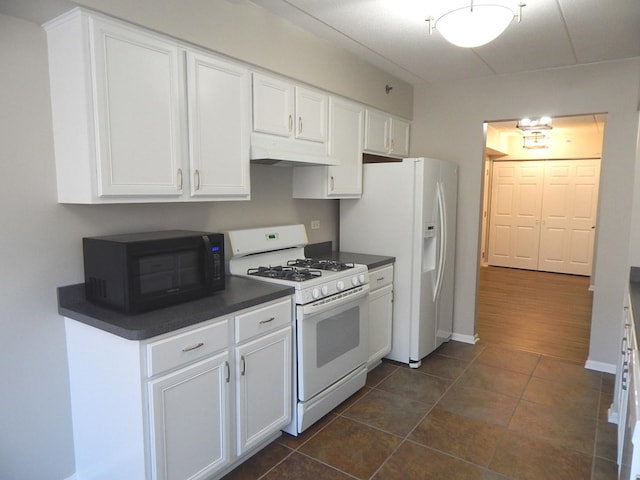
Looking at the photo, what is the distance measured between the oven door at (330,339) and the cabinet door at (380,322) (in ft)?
0.72

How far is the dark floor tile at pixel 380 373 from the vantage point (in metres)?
3.34

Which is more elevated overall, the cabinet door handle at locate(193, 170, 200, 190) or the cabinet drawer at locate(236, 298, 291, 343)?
Result: the cabinet door handle at locate(193, 170, 200, 190)

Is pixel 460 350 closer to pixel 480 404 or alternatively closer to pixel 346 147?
pixel 480 404

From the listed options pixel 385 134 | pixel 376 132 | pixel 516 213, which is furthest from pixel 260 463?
pixel 516 213

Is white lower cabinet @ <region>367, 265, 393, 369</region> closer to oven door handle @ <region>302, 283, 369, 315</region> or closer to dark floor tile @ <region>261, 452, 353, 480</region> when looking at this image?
oven door handle @ <region>302, 283, 369, 315</region>

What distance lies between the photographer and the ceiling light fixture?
75.6 inches

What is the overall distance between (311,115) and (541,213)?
647 cm

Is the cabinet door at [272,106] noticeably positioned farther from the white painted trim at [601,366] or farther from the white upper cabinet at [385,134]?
the white painted trim at [601,366]

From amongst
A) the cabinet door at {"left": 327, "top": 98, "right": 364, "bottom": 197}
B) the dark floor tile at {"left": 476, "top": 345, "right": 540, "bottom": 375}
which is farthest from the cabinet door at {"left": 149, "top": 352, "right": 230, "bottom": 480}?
the dark floor tile at {"left": 476, "top": 345, "right": 540, "bottom": 375}

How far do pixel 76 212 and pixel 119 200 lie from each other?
0.32 metres

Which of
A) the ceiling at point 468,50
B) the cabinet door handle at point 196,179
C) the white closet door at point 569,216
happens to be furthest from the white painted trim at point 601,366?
the white closet door at point 569,216

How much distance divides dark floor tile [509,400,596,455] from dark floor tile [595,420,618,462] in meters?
0.03

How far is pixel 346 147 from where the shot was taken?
3381mm

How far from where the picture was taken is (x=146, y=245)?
1926 mm
